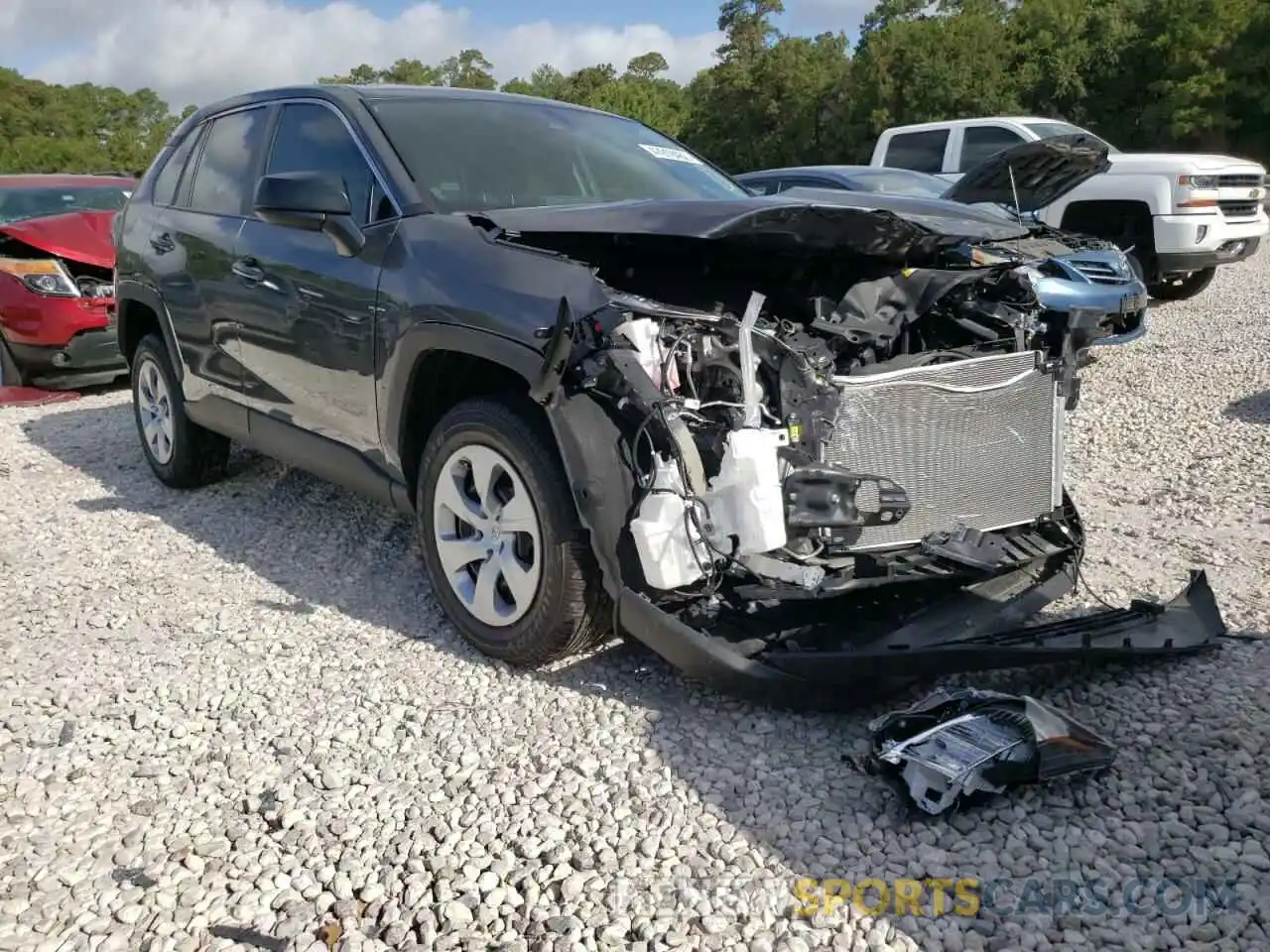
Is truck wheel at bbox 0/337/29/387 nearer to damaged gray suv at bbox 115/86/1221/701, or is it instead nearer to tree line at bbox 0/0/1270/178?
damaged gray suv at bbox 115/86/1221/701

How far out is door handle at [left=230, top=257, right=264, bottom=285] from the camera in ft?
13.8

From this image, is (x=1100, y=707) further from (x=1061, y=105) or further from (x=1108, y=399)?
(x=1061, y=105)

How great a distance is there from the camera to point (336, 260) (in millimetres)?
3738

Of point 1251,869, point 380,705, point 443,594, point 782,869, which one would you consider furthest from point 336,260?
point 1251,869

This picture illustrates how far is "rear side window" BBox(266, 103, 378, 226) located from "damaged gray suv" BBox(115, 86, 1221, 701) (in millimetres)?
13

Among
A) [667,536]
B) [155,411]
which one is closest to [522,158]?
[667,536]

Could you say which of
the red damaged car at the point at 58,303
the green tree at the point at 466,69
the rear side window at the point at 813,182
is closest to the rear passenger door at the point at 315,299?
the red damaged car at the point at 58,303

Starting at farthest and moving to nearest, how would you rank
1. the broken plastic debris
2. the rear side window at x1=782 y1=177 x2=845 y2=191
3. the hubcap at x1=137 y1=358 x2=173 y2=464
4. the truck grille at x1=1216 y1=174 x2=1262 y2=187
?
the truck grille at x1=1216 y1=174 x2=1262 y2=187 → the rear side window at x1=782 y1=177 x2=845 y2=191 → the hubcap at x1=137 y1=358 x2=173 y2=464 → the broken plastic debris

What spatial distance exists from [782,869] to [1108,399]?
17.9 feet

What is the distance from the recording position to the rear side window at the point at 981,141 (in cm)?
1124

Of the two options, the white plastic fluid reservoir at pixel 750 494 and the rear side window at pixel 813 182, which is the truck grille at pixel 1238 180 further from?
the white plastic fluid reservoir at pixel 750 494

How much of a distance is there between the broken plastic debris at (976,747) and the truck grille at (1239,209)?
347 inches

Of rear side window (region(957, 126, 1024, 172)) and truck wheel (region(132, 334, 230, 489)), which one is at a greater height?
rear side window (region(957, 126, 1024, 172))

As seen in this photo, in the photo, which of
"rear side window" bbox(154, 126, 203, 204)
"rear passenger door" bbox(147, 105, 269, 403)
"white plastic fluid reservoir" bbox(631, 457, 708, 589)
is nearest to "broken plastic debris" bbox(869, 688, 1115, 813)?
"white plastic fluid reservoir" bbox(631, 457, 708, 589)
